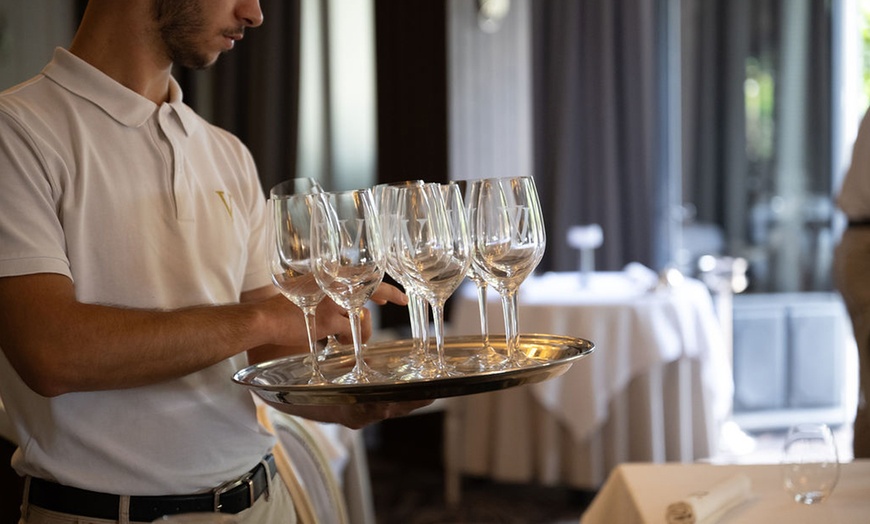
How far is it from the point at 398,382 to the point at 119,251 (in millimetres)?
572

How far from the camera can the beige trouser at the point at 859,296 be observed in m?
2.55

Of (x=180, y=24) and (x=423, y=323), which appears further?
(x=180, y=24)

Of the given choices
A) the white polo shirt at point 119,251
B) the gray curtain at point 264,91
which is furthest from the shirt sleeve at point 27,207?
the gray curtain at point 264,91

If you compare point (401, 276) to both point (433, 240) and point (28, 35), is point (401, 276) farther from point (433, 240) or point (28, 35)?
point (28, 35)

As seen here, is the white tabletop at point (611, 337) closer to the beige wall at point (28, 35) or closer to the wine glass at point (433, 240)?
the beige wall at point (28, 35)

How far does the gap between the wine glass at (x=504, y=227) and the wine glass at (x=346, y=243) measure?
13cm

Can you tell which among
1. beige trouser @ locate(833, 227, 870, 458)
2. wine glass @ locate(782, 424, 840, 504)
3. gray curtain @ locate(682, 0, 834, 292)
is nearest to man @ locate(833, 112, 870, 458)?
beige trouser @ locate(833, 227, 870, 458)

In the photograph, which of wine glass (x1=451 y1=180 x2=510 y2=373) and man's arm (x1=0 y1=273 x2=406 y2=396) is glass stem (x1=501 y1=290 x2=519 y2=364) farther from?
man's arm (x1=0 y1=273 x2=406 y2=396)

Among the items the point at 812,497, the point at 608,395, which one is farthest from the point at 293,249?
the point at 608,395

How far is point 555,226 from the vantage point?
5875 millimetres

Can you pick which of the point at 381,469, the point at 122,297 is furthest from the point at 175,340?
the point at 381,469

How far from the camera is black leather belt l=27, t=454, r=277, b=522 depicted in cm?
148

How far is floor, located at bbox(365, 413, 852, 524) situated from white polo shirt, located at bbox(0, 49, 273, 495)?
9.41ft

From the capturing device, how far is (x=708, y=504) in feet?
5.41
